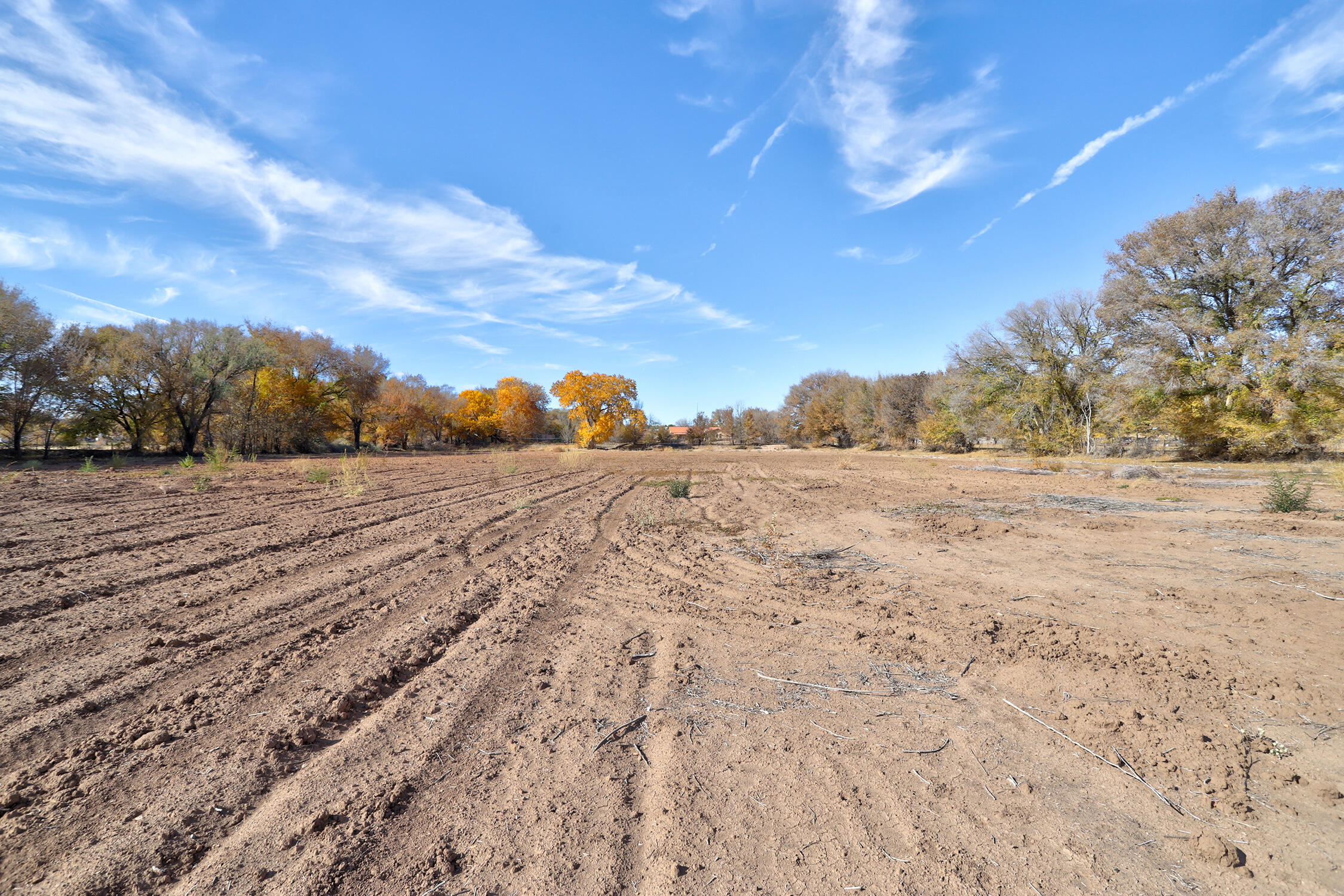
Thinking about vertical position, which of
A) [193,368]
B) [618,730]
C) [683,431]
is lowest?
[618,730]

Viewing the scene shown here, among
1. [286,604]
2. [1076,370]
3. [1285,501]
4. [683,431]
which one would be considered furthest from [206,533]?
[683,431]

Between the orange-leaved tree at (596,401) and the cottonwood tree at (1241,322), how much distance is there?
112ft

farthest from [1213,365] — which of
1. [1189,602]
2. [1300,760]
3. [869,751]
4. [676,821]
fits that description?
[676,821]

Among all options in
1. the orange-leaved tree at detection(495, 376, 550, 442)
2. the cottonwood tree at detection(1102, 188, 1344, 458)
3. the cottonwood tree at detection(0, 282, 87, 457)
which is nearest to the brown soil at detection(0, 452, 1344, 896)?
the cottonwood tree at detection(1102, 188, 1344, 458)

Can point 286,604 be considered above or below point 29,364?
below

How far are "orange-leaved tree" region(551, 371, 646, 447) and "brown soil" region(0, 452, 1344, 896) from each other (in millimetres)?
37421

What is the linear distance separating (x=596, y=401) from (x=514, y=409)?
10037 millimetres

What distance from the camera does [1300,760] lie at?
2545mm

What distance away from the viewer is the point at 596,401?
44.6 m

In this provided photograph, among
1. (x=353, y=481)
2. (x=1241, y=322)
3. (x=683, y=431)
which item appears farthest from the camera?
(x=683, y=431)

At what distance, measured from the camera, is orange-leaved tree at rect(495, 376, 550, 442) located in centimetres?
4884

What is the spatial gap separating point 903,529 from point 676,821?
7.21 m

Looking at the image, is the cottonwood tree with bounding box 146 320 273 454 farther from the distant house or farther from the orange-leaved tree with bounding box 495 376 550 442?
the distant house

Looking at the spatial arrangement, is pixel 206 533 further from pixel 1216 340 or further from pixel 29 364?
pixel 1216 340
